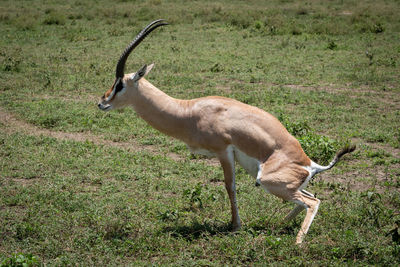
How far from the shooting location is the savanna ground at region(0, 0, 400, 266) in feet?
14.8

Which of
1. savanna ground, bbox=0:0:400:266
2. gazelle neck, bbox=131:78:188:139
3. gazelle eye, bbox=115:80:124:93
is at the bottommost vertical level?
savanna ground, bbox=0:0:400:266

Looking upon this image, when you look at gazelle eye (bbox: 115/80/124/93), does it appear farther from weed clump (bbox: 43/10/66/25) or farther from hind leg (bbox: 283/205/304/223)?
weed clump (bbox: 43/10/66/25)

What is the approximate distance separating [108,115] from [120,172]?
7.79 feet

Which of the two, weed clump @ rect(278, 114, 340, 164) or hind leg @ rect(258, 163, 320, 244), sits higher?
hind leg @ rect(258, 163, 320, 244)

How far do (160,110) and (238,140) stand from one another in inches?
35.7

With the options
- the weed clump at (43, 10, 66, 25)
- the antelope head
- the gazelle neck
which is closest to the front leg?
the gazelle neck

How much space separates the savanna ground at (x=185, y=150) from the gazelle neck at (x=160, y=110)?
35.4 inches

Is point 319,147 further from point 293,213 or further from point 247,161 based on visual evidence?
point 247,161

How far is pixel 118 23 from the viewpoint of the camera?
57.2 ft

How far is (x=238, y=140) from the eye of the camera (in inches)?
186

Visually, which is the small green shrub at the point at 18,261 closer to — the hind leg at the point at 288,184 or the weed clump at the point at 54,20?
the hind leg at the point at 288,184

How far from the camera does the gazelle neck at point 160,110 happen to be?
499 cm

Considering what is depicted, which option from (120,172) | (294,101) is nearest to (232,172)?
(120,172)

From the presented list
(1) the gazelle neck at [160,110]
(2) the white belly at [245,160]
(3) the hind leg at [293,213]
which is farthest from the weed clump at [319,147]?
(1) the gazelle neck at [160,110]
